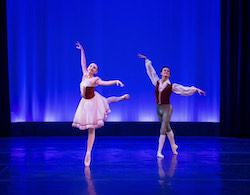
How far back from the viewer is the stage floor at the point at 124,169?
119 inches

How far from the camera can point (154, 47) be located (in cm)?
723

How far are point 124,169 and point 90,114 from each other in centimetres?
75

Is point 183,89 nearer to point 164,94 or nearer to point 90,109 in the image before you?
point 164,94

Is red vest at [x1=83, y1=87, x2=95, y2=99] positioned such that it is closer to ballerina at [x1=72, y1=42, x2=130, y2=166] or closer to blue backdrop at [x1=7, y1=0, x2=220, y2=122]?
ballerina at [x1=72, y1=42, x2=130, y2=166]

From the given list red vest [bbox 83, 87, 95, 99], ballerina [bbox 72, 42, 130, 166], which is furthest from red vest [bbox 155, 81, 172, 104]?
red vest [bbox 83, 87, 95, 99]

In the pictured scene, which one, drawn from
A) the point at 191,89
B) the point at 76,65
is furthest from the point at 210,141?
the point at 76,65

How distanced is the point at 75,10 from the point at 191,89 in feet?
11.9

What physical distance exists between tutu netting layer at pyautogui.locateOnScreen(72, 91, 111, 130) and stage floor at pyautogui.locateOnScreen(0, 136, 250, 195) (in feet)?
1.63

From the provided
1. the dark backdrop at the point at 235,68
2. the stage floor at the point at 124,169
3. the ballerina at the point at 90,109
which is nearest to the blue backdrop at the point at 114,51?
the dark backdrop at the point at 235,68

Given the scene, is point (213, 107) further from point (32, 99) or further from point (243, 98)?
point (32, 99)

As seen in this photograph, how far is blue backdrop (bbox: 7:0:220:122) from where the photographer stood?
7168 mm

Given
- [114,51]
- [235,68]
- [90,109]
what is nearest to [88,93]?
[90,109]

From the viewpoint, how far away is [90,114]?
3975mm

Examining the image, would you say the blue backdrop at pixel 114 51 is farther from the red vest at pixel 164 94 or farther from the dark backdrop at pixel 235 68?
the red vest at pixel 164 94
